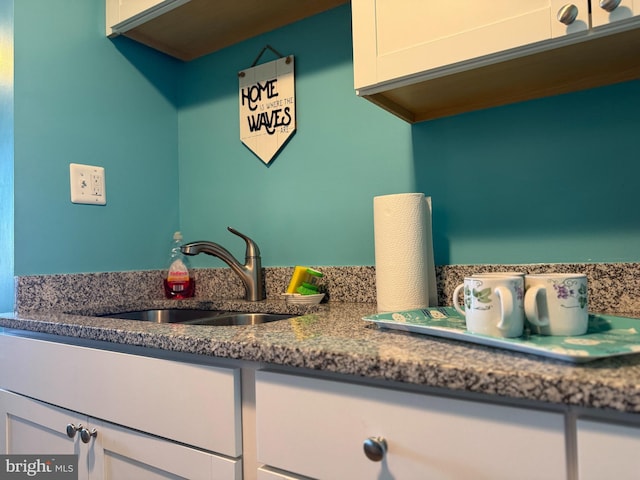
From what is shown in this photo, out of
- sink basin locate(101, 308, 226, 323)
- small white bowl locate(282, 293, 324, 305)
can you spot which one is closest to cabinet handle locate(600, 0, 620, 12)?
small white bowl locate(282, 293, 324, 305)

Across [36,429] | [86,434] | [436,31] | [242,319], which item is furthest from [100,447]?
[436,31]

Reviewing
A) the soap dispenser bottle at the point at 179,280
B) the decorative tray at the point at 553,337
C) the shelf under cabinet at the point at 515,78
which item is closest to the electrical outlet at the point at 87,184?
the soap dispenser bottle at the point at 179,280

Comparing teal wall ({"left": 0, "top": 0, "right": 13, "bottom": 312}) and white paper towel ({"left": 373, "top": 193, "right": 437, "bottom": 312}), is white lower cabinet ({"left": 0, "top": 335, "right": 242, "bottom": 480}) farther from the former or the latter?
white paper towel ({"left": 373, "top": 193, "right": 437, "bottom": 312})

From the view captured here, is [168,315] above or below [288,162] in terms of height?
below

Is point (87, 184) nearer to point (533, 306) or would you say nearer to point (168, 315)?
point (168, 315)

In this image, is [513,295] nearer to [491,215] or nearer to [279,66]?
[491,215]

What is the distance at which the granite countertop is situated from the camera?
45 centimetres

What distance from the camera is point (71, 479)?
942 mm

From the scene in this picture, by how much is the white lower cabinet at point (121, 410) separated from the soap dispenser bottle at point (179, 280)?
20.2 inches

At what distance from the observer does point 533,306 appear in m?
0.62

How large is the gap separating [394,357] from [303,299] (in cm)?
65

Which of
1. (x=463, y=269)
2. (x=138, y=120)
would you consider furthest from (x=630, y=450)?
(x=138, y=120)

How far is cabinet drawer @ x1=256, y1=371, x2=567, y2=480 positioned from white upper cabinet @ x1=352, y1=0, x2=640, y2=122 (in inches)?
22.4

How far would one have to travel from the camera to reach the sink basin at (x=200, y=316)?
123 centimetres
